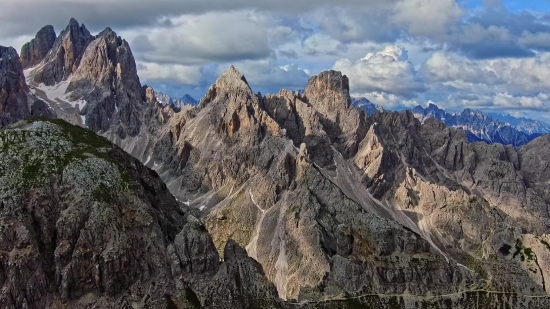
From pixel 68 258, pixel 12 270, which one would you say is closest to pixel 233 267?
pixel 68 258

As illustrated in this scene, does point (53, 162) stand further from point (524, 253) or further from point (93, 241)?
point (524, 253)

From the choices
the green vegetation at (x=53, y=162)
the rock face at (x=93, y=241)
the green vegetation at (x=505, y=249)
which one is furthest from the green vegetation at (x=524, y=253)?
the green vegetation at (x=53, y=162)

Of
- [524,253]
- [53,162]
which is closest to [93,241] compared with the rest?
[53,162]

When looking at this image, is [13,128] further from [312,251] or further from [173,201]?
[312,251]

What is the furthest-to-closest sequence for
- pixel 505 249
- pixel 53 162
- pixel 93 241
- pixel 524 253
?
pixel 505 249, pixel 524 253, pixel 53 162, pixel 93 241

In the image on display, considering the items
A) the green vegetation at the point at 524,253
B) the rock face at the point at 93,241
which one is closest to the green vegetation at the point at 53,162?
the rock face at the point at 93,241

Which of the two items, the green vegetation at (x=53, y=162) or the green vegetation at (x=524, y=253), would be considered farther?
the green vegetation at (x=524, y=253)

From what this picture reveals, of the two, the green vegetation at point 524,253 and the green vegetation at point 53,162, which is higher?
the green vegetation at point 53,162

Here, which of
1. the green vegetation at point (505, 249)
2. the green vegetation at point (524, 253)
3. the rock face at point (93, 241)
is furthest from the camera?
the green vegetation at point (505, 249)

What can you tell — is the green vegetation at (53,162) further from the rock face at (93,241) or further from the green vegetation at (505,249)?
the green vegetation at (505,249)

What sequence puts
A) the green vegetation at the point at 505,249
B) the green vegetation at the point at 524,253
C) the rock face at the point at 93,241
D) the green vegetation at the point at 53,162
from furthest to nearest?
the green vegetation at the point at 505,249
the green vegetation at the point at 524,253
the green vegetation at the point at 53,162
the rock face at the point at 93,241
